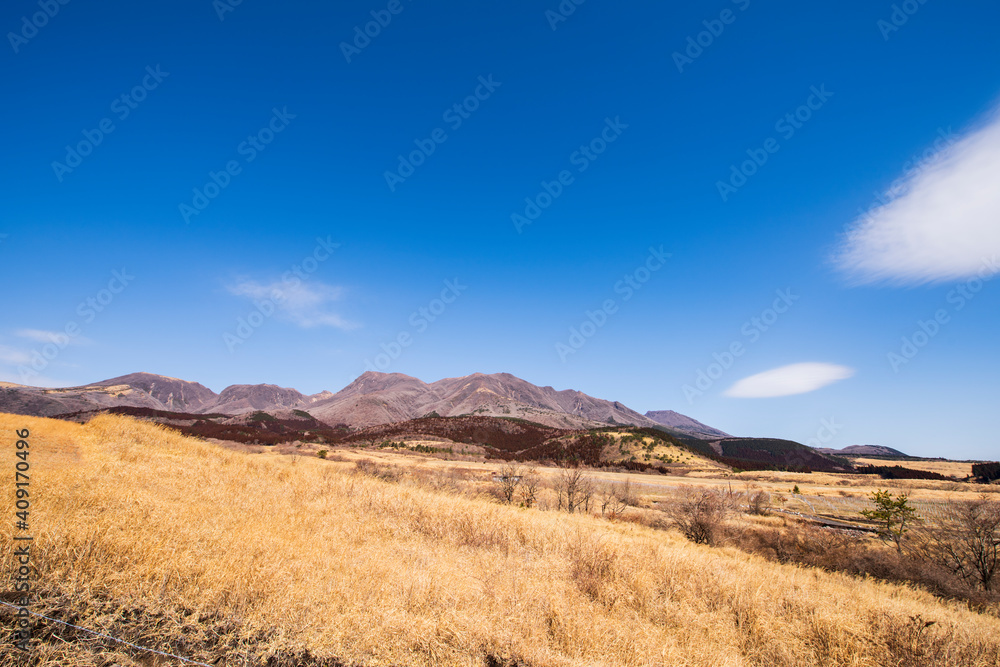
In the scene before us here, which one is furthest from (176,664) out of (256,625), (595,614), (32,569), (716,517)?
(716,517)

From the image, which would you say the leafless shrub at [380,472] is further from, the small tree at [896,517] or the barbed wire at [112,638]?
the small tree at [896,517]

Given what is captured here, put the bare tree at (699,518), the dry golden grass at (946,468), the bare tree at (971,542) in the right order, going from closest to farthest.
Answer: the bare tree at (971,542) → the bare tree at (699,518) → the dry golden grass at (946,468)

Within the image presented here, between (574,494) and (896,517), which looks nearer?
(896,517)

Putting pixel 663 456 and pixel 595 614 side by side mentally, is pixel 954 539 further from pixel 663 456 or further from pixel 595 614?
pixel 663 456

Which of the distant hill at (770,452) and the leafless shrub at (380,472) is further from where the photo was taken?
the distant hill at (770,452)

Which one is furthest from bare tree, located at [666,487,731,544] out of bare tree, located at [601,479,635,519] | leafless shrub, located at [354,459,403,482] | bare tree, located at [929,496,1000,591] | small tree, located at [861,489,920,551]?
leafless shrub, located at [354,459,403,482]

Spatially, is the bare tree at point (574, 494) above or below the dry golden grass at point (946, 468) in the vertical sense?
above

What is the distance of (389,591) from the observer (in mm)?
6348

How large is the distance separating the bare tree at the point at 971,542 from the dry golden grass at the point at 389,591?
707cm

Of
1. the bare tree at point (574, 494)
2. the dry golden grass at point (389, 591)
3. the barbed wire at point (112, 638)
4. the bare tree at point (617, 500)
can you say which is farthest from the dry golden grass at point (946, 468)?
the barbed wire at point (112, 638)

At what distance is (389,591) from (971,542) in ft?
80.6

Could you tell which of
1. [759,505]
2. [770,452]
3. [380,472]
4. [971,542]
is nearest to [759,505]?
[759,505]

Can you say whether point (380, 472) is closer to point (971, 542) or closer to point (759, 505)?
point (759, 505)

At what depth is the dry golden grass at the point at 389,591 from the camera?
4883 mm
